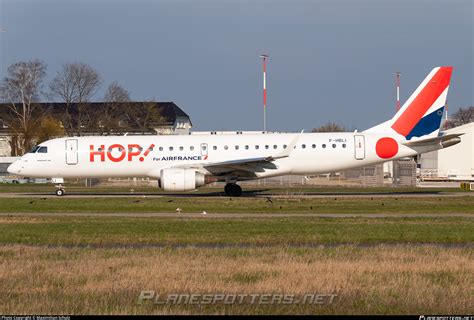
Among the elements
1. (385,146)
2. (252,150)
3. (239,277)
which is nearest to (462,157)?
(385,146)

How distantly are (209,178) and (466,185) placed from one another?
2002 centimetres

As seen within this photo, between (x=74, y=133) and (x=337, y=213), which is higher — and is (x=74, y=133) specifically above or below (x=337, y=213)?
above

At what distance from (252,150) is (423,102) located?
9.99 m

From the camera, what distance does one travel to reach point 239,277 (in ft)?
49.6

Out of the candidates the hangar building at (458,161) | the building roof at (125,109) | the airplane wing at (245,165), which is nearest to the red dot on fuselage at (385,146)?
the airplane wing at (245,165)

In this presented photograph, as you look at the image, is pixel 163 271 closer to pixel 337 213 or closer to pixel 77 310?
pixel 77 310

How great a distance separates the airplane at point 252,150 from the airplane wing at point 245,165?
63 millimetres

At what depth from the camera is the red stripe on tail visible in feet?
140

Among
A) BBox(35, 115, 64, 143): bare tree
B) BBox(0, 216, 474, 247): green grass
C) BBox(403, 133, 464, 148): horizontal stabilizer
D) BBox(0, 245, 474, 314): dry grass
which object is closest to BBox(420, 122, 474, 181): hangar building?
BBox(403, 133, 464, 148): horizontal stabilizer

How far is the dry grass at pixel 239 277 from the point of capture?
12430 mm

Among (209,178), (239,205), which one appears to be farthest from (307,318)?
(209,178)

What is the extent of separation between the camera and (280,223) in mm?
26703

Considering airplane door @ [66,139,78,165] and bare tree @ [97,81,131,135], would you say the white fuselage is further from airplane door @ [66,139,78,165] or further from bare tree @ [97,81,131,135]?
bare tree @ [97,81,131,135]

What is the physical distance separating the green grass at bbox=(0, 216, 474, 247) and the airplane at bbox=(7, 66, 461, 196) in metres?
12.9
